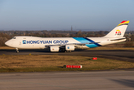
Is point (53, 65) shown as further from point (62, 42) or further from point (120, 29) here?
point (120, 29)

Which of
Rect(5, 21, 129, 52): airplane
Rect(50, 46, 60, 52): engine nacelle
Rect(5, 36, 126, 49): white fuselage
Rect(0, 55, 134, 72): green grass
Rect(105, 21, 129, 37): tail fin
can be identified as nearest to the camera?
Rect(0, 55, 134, 72): green grass

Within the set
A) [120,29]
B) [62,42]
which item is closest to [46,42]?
[62,42]

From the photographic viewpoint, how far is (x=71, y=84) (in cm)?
1425

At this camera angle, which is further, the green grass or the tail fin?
the tail fin

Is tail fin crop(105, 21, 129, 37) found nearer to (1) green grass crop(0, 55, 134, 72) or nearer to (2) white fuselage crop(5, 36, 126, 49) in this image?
(2) white fuselage crop(5, 36, 126, 49)

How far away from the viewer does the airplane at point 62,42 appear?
142 feet

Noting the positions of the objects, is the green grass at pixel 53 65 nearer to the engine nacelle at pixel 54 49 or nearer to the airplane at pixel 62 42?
the engine nacelle at pixel 54 49

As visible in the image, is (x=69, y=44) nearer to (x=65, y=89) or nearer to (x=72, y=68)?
(x=72, y=68)

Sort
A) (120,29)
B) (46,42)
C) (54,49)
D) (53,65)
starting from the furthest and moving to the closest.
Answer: (120,29) → (46,42) → (54,49) → (53,65)

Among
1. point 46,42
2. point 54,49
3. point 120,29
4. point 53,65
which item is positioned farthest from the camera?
point 120,29

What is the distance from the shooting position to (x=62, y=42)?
4462cm

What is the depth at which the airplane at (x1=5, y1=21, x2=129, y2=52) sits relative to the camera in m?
43.2

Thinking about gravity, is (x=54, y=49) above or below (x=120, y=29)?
below

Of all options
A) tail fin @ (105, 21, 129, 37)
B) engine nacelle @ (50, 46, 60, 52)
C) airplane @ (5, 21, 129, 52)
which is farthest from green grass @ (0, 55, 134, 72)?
tail fin @ (105, 21, 129, 37)
